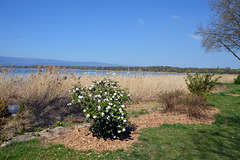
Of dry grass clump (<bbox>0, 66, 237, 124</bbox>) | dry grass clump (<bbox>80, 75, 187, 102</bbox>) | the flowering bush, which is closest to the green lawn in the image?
the flowering bush

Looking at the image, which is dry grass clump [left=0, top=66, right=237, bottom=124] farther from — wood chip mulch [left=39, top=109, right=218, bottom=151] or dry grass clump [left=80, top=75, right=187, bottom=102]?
wood chip mulch [left=39, top=109, right=218, bottom=151]

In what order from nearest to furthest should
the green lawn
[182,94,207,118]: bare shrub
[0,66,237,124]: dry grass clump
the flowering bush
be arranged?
the green lawn → the flowering bush → [182,94,207,118]: bare shrub → [0,66,237,124]: dry grass clump

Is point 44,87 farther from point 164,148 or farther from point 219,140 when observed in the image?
point 219,140

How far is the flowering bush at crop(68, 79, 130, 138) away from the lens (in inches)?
138

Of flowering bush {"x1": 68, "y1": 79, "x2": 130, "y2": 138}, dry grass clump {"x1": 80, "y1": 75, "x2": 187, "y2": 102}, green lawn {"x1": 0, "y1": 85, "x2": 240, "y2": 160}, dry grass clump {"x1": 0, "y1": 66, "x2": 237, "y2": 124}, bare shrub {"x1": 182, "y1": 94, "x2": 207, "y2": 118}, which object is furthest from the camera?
dry grass clump {"x1": 80, "y1": 75, "x2": 187, "y2": 102}

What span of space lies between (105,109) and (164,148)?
56.2 inches

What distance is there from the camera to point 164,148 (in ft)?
11.3

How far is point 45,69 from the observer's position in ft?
24.5

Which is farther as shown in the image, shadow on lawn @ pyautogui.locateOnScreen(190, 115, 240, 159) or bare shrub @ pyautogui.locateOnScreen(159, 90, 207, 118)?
bare shrub @ pyautogui.locateOnScreen(159, 90, 207, 118)

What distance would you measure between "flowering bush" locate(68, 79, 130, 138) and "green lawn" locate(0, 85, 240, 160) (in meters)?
0.56

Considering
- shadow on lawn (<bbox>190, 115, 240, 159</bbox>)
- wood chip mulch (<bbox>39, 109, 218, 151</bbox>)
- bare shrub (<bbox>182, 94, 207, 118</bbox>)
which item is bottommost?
wood chip mulch (<bbox>39, 109, 218, 151</bbox>)

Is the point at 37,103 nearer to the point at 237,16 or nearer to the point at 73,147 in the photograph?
the point at 73,147

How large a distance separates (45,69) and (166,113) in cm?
537

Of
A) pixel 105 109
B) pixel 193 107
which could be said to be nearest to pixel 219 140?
pixel 193 107
